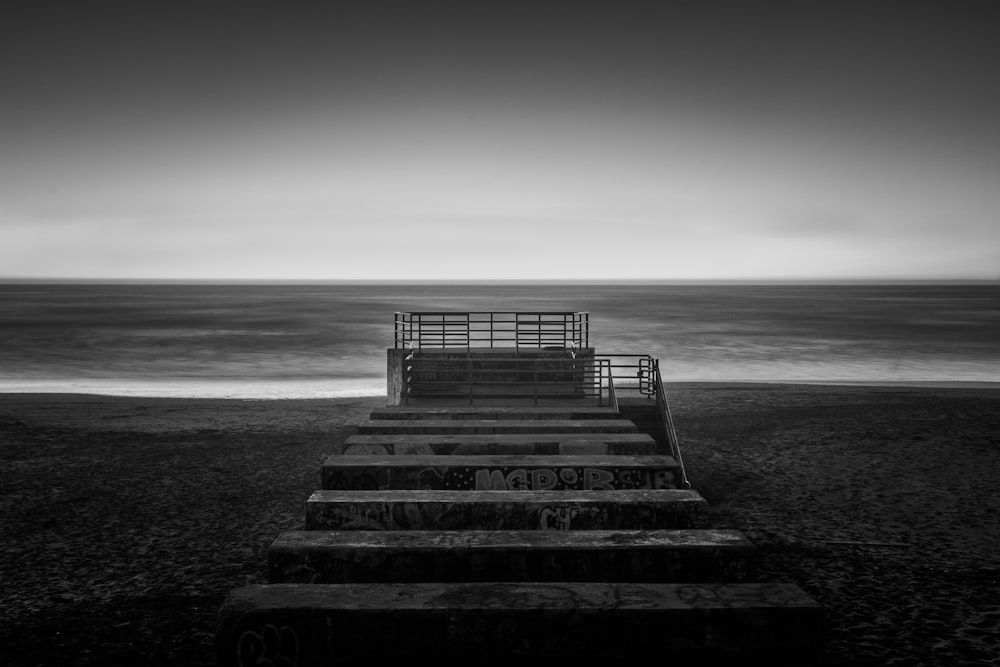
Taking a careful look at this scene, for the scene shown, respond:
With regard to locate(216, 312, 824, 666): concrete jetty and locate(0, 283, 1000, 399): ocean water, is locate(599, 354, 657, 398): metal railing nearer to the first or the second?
locate(216, 312, 824, 666): concrete jetty

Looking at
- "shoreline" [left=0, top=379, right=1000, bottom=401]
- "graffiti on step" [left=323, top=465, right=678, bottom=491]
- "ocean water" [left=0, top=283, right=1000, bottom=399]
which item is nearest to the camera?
"graffiti on step" [left=323, top=465, right=678, bottom=491]

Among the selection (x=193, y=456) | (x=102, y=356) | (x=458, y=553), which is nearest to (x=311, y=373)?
(x=102, y=356)

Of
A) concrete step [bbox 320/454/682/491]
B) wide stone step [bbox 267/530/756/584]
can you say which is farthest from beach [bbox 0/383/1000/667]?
concrete step [bbox 320/454/682/491]

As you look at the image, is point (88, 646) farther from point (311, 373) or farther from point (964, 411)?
point (311, 373)

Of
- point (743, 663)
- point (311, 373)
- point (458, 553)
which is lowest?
point (311, 373)

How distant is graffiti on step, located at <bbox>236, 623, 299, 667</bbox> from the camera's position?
16.1 feet

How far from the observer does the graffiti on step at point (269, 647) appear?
491 centimetres

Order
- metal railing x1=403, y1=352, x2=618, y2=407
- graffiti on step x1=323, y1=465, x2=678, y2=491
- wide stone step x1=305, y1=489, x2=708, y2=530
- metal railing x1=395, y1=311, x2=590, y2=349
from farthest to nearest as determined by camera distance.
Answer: metal railing x1=395, y1=311, x2=590, y2=349 < metal railing x1=403, y1=352, x2=618, y2=407 < graffiti on step x1=323, y1=465, x2=678, y2=491 < wide stone step x1=305, y1=489, x2=708, y2=530

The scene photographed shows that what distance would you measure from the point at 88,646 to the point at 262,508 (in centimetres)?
464

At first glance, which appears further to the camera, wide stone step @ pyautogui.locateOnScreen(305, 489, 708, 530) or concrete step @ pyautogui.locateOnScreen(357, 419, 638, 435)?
concrete step @ pyautogui.locateOnScreen(357, 419, 638, 435)

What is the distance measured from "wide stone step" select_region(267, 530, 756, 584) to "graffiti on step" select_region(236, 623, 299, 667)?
0.99 m

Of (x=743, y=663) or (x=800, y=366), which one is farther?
(x=800, y=366)

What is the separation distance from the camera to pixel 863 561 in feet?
29.3

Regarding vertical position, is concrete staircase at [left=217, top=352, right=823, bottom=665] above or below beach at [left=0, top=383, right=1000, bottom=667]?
above
